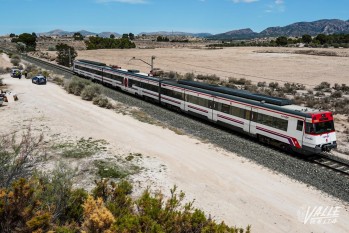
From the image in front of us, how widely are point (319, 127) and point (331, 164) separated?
2.29 m

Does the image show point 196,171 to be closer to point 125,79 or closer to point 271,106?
point 271,106

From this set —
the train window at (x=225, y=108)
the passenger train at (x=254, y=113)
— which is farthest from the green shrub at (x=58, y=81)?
the train window at (x=225, y=108)

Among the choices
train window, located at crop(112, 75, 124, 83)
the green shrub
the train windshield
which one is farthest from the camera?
the green shrub

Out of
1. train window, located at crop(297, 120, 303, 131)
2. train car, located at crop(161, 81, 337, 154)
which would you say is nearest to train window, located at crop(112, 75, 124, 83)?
train car, located at crop(161, 81, 337, 154)

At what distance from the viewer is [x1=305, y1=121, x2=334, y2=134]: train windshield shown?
1809 cm

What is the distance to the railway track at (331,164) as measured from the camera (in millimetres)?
17781

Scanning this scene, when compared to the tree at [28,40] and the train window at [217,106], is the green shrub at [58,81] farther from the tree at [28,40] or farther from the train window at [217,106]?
the tree at [28,40]

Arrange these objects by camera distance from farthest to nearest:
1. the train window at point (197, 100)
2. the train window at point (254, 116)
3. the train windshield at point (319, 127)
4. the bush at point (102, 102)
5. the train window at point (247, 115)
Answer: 1. the bush at point (102, 102)
2. the train window at point (197, 100)
3. the train window at point (247, 115)
4. the train window at point (254, 116)
5. the train windshield at point (319, 127)

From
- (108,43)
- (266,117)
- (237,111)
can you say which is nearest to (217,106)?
(237,111)

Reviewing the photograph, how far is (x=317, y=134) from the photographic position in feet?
59.6

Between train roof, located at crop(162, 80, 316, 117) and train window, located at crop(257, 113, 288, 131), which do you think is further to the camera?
train window, located at crop(257, 113, 288, 131)

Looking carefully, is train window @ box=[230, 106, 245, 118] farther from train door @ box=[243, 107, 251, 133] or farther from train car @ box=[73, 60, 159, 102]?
train car @ box=[73, 60, 159, 102]

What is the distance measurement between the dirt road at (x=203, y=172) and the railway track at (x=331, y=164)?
10.00 feet

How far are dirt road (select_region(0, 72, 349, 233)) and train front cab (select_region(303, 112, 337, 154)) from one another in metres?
2.80
